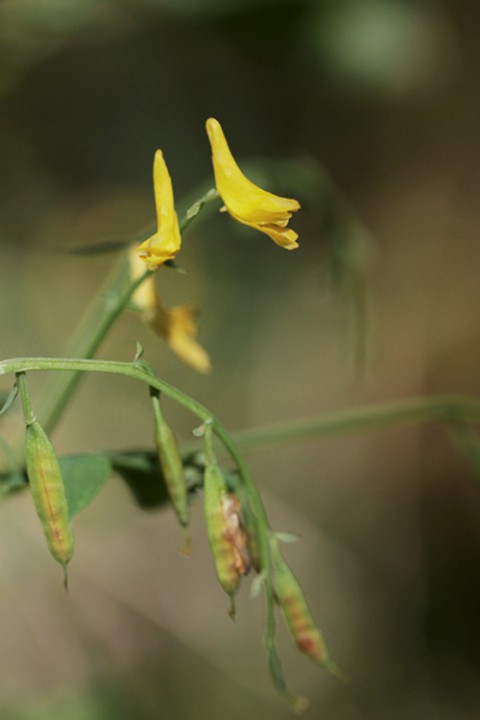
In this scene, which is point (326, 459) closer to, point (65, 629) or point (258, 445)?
point (65, 629)

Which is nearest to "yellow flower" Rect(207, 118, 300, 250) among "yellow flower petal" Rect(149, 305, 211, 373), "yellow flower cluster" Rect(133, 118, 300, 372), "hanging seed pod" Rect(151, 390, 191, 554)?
"yellow flower cluster" Rect(133, 118, 300, 372)

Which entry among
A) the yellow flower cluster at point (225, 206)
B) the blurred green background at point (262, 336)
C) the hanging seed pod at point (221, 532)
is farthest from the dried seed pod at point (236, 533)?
the blurred green background at point (262, 336)

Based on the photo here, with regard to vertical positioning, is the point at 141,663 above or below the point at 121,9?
below

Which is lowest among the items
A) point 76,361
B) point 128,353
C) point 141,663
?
point 141,663

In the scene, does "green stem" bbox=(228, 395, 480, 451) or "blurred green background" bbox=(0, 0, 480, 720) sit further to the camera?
"blurred green background" bbox=(0, 0, 480, 720)

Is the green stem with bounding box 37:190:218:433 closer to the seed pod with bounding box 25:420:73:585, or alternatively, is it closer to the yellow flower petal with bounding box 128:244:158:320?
the yellow flower petal with bounding box 128:244:158:320

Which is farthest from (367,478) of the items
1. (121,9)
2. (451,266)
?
(121,9)
